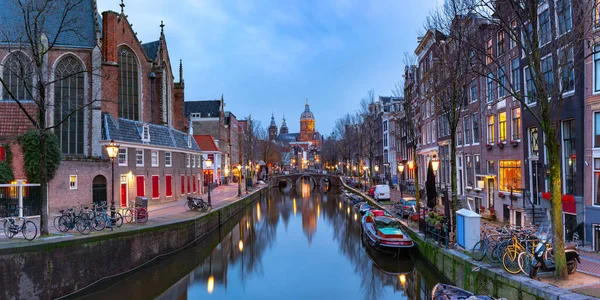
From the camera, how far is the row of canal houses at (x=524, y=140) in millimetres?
17203

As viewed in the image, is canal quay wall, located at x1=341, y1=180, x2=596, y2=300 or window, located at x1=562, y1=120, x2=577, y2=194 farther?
window, located at x1=562, y1=120, x2=577, y2=194

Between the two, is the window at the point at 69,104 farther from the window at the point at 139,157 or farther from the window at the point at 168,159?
the window at the point at 168,159

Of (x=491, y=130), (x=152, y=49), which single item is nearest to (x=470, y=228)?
(x=491, y=130)

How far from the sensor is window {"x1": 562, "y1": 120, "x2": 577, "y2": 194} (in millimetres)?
18783

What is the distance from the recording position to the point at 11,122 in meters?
28.0

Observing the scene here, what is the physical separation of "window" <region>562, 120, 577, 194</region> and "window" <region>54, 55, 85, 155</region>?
104 feet

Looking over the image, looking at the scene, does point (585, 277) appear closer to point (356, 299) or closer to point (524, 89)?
point (356, 299)

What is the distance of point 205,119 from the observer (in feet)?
259

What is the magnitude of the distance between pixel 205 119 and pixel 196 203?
48.6 metres

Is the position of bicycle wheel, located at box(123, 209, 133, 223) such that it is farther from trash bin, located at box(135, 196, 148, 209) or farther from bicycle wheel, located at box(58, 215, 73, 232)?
trash bin, located at box(135, 196, 148, 209)

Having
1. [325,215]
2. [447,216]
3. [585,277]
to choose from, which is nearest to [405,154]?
[325,215]

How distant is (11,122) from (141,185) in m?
11.1

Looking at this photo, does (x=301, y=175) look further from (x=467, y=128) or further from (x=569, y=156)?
(x=569, y=156)

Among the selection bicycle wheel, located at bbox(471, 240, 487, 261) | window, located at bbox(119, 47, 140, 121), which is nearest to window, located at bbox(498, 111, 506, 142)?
bicycle wheel, located at bbox(471, 240, 487, 261)
